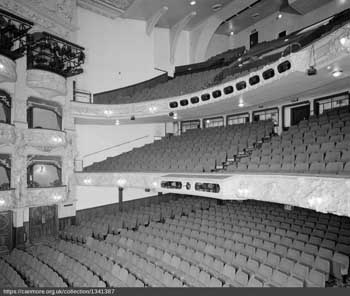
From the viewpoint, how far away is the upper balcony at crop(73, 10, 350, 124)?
5.02 m

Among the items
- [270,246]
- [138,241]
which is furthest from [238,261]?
[138,241]

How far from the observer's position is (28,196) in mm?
7734

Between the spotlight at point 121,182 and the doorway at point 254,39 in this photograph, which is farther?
the doorway at point 254,39

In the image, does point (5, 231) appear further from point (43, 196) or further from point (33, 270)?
point (33, 270)

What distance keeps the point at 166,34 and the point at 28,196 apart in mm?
9942

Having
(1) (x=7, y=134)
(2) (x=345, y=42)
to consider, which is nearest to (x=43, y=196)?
(1) (x=7, y=134)

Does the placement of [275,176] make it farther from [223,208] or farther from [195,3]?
[195,3]

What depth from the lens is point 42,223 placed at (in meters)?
8.38

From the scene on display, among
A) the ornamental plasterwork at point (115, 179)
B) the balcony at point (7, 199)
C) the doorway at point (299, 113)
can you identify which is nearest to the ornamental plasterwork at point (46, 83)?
the ornamental plasterwork at point (115, 179)

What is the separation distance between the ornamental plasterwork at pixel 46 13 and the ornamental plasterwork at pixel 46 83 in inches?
64.0

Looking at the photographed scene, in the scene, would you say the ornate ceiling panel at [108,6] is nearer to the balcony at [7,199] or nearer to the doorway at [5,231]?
the balcony at [7,199]

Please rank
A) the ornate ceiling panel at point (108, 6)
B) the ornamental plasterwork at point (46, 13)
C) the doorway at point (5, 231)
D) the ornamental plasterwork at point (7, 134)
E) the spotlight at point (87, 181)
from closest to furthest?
the ornamental plasterwork at point (7, 134)
the doorway at point (5, 231)
the ornamental plasterwork at point (46, 13)
the spotlight at point (87, 181)
the ornate ceiling panel at point (108, 6)

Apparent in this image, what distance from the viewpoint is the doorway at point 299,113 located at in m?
8.38

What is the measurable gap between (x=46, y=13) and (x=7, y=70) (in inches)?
109
